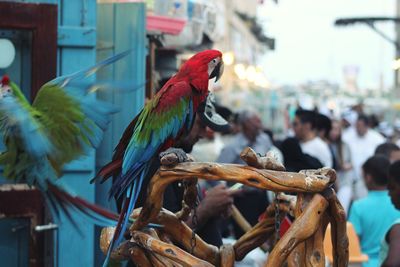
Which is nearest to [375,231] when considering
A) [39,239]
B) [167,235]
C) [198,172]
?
[39,239]

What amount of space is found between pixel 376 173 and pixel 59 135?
3.28 meters

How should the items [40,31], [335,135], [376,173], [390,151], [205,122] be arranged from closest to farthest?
[205,122], [40,31], [376,173], [390,151], [335,135]

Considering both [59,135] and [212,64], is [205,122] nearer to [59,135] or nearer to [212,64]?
[212,64]

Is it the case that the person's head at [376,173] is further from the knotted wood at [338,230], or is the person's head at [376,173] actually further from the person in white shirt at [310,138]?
the knotted wood at [338,230]

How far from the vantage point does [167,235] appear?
3.08m

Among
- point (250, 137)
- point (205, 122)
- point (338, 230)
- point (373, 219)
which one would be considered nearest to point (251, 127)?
point (250, 137)

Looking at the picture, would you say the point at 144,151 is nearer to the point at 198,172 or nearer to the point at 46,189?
the point at 198,172

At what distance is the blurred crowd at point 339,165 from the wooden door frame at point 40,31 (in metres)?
1.02

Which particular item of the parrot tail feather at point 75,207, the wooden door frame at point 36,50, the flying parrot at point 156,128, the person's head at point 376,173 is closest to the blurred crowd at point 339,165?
the person's head at point 376,173

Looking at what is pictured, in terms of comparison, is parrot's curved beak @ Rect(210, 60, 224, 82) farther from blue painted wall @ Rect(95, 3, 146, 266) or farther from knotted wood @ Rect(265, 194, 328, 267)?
blue painted wall @ Rect(95, 3, 146, 266)

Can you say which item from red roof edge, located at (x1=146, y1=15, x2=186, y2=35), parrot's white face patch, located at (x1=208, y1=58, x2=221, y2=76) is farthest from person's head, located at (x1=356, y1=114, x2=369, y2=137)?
parrot's white face patch, located at (x1=208, y1=58, x2=221, y2=76)

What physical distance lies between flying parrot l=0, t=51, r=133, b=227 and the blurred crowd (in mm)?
730

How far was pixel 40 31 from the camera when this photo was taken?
436 centimetres

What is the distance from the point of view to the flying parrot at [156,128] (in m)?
2.80
